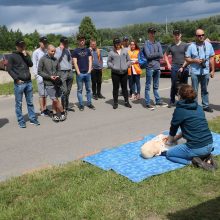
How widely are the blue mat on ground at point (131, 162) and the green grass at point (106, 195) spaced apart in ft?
0.51

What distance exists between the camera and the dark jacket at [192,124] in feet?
18.1

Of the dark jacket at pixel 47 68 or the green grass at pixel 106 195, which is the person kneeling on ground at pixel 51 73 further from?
the green grass at pixel 106 195

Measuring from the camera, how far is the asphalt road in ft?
21.2

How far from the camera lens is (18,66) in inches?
330

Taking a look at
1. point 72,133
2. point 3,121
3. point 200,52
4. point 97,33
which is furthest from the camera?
point 97,33

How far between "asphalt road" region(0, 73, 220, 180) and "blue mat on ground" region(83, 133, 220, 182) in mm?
502

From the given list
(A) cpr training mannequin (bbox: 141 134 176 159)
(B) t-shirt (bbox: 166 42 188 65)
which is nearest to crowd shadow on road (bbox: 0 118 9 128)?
(A) cpr training mannequin (bbox: 141 134 176 159)

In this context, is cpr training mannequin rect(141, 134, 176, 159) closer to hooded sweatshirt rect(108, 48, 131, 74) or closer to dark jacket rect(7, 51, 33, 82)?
dark jacket rect(7, 51, 33, 82)

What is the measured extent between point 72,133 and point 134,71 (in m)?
4.34

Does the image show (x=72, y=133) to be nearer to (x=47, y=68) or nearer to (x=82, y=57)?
(x=47, y=68)

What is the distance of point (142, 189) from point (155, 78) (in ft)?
19.5

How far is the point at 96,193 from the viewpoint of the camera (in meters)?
4.75

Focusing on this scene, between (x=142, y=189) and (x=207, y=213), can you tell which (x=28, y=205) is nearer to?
(x=142, y=189)

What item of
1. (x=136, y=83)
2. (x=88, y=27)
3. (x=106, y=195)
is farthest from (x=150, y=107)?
(x=88, y=27)
